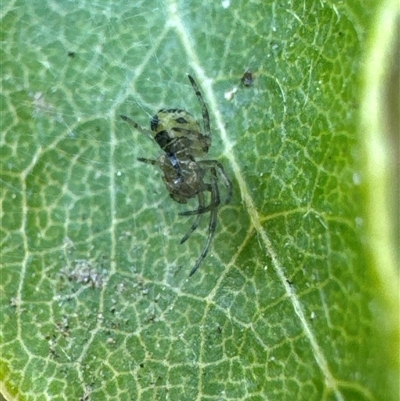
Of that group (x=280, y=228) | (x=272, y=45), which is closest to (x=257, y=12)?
(x=272, y=45)

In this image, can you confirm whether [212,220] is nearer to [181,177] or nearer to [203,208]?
[203,208]

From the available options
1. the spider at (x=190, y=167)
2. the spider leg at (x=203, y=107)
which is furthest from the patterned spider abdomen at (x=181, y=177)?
the spider leg at (x=203, y=107)

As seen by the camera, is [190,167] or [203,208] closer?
[203,208]

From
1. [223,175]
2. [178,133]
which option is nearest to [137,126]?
[178,133]

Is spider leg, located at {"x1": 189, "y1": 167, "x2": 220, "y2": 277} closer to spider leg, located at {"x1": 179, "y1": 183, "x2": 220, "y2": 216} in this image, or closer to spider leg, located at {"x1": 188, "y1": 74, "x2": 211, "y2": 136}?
spider leg, located at {"x1": 179, "y1": 183, "x2": 220, "y2": 216}

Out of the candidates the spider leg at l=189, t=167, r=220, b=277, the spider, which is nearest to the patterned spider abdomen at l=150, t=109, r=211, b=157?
the spider

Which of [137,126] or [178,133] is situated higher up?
[178,133]
